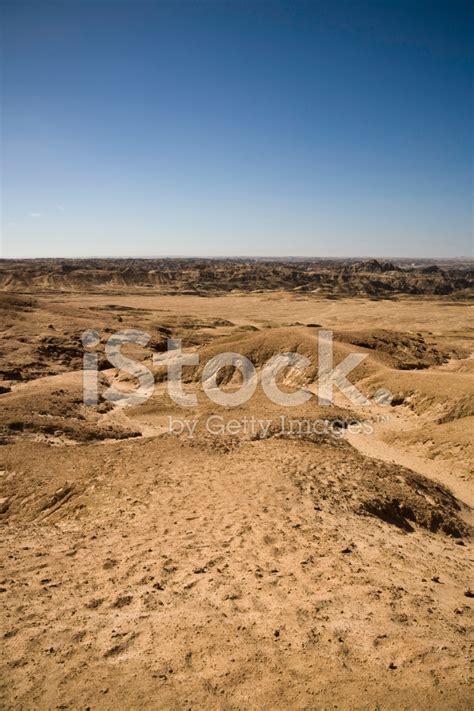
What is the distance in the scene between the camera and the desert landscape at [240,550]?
15.3 feet

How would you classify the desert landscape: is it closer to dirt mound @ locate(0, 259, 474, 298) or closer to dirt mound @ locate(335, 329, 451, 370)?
dirt mound @ locate(335, 329, 451, 370)

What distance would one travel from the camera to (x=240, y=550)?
25.2ft

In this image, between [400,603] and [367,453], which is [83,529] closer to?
[400,603]

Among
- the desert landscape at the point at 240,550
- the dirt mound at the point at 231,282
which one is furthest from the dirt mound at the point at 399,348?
the dirt mound at the point at 231,282

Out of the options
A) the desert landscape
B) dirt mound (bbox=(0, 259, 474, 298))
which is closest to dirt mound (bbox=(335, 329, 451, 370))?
the desert landscape

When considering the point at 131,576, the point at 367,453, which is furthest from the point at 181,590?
the point at 367,453

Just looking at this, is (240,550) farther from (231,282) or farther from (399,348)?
(231,282)

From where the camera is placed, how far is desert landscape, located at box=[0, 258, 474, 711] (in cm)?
467

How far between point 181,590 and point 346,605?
92.7 inches

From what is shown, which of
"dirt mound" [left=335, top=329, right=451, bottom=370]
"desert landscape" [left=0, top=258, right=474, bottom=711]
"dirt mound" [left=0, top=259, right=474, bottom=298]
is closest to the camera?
"desert landscape" [left=0, top=258, right=474, bottom=711]

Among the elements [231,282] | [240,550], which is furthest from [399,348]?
[231,282]

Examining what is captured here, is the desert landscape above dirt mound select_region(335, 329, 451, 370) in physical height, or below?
below

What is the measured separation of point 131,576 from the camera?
22.3ft

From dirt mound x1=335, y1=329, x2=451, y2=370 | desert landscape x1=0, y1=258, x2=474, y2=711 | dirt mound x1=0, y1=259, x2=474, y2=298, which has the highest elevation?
dirt mound x1=0, y1=259, x2=474, y2=298
